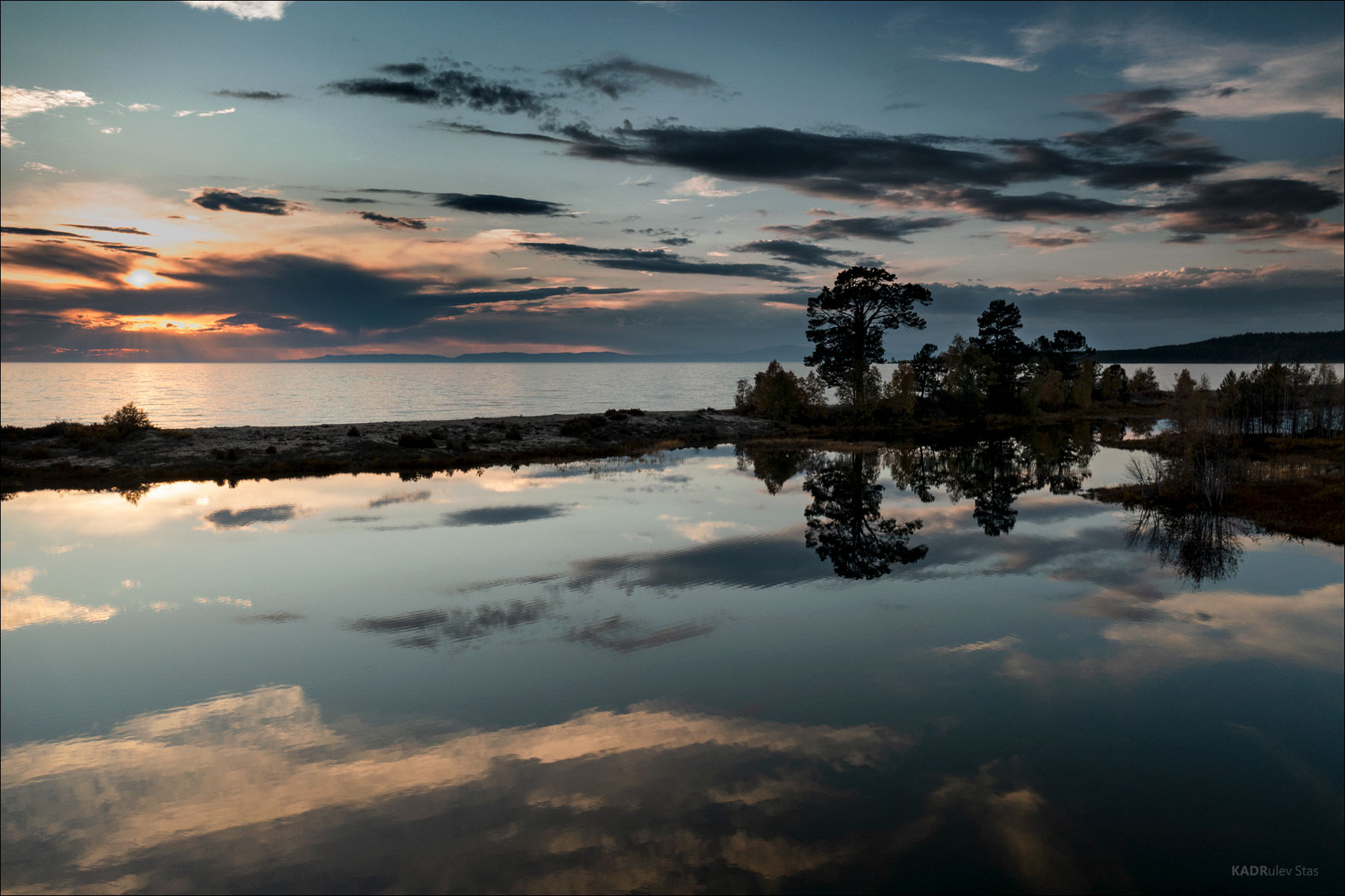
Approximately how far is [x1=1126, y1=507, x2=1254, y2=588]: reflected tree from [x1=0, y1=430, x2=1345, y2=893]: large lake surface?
34cm

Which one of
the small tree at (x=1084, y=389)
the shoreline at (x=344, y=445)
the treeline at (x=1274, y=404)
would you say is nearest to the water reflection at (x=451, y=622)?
the shoreline at (x=344, y=445)

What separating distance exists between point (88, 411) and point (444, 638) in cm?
13596

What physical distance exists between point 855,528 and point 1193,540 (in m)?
15.7

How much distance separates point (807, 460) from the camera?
61312 millimetres

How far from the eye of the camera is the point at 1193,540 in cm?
3297

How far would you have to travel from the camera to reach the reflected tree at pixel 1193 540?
28.2 metres

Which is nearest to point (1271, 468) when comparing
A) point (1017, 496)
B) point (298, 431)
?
point (1017, 496)

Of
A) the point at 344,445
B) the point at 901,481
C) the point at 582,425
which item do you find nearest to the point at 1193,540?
the point at 901,481

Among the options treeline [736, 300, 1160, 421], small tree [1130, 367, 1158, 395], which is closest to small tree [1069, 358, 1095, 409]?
treeline [736, 300, 1160, 421]

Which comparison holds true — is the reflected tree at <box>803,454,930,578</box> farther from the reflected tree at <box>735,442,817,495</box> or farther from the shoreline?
the shoreline

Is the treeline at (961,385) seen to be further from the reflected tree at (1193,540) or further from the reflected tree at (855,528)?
the reflected tree at (1193,540)

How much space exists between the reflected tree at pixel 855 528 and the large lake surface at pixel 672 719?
45 centimetres

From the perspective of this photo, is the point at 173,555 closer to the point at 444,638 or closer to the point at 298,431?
the point at 444,638

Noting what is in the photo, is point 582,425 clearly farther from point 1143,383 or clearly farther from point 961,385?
point 1143,383
